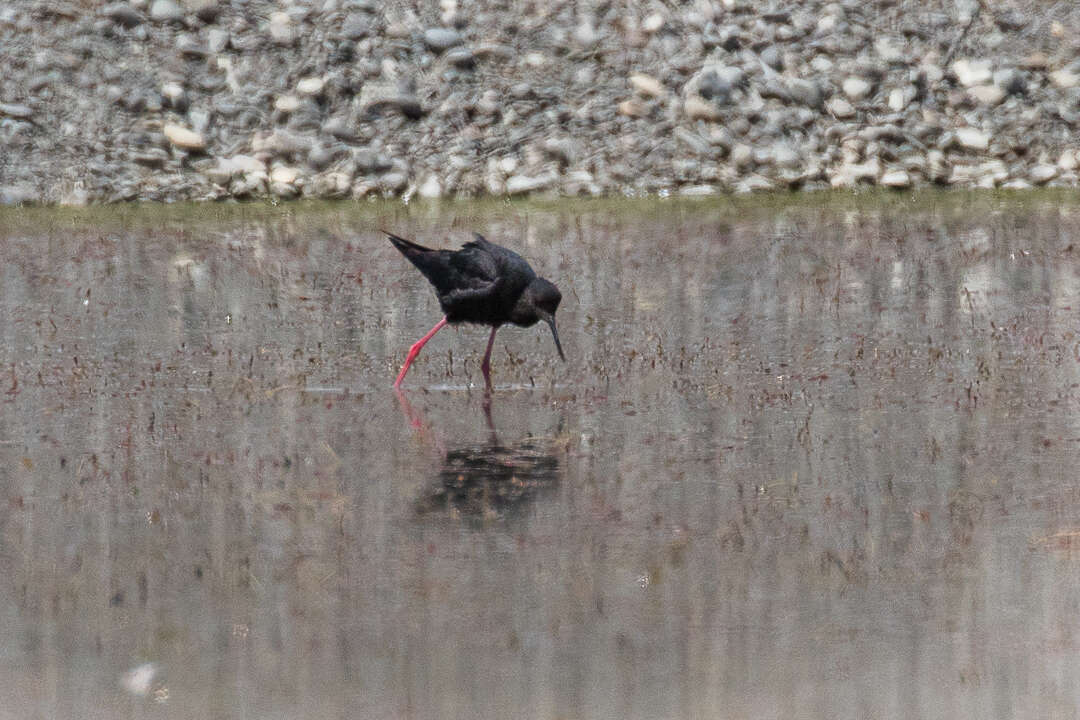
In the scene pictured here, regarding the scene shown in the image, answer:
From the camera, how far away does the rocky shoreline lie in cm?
1750

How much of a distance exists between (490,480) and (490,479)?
0.6 inches

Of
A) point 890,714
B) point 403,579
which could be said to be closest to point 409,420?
point 403,579

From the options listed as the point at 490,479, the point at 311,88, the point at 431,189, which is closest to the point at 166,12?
the point at 311,88

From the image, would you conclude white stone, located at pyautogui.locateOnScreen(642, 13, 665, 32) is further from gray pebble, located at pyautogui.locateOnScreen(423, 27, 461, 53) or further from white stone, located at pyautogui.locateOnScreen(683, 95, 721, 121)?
gray pebble, located at pyautogui.locateOnScreen(423, 27, 461, 53)

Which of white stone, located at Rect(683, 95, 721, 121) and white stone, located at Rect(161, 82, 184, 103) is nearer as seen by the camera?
white stone, located at Rect(683, 95, 721, 121)

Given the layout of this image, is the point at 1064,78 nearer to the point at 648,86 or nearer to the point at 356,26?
the point at 648,86

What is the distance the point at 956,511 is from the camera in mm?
6863

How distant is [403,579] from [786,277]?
746 centimetres

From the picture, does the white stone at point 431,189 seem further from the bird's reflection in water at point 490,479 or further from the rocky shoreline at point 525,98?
the bird's reflection in water at point 490,479

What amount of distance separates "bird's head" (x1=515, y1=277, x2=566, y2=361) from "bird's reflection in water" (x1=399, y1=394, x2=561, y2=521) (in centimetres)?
121

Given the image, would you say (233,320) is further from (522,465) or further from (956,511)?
(956,511)

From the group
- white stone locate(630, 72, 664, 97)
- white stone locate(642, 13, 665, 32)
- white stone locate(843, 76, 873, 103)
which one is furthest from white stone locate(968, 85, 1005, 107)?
white stone locate(642, 13, 665, 32)

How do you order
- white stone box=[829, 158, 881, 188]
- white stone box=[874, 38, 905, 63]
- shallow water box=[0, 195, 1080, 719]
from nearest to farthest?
shallow water box=[0, 195, 1080, 719], white stone box=[829, 158, 881, 188], white stone box=[874, 38, 905, 63]

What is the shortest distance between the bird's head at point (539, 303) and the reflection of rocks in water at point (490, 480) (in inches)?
58.3
